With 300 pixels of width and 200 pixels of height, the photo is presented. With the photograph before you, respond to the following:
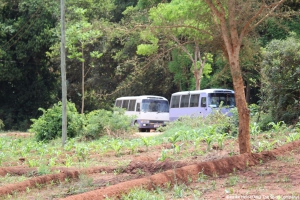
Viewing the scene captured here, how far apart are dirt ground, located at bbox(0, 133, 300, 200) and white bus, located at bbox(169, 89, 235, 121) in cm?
1650

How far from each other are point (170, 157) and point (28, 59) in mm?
29053

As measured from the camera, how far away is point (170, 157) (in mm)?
12781

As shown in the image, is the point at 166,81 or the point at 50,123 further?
the point at 166,81

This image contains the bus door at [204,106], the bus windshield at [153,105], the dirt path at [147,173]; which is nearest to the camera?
the dirt path at [147,173]

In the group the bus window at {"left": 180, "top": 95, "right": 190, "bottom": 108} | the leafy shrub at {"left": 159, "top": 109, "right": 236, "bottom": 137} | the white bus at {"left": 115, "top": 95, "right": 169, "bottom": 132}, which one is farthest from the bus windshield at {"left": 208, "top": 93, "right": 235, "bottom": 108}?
the white bus at {"left": 115, "top": 95, "right": 169, "bottom": 132}

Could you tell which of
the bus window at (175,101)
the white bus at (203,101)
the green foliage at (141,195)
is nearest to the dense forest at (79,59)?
the white bus at (203,101)

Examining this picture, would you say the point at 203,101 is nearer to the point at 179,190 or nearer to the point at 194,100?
the point at 194,100

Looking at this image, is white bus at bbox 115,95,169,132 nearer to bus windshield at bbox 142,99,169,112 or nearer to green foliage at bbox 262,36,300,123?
bus windshield at bbox 142,99,169,112

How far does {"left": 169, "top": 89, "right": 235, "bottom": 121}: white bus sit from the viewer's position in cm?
2906

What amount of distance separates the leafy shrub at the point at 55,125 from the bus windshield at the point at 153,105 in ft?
27.0

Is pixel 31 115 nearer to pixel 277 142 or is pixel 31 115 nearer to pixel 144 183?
pixel 277 142

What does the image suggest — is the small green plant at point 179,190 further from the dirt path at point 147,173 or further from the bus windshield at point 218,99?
the bus windshield at point 218,99

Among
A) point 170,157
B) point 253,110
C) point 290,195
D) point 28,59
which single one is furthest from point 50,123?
point 290,195

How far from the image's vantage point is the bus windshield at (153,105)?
32.7 meters
